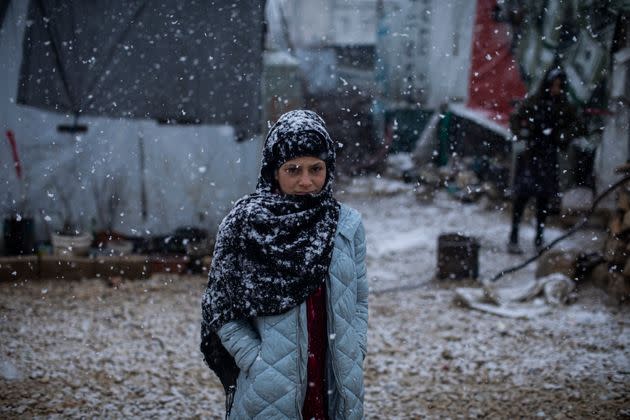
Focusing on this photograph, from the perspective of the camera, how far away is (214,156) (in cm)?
644

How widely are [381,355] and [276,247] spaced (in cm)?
270

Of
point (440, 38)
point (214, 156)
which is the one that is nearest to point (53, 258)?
point (214, 156)

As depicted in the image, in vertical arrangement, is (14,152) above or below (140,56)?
below

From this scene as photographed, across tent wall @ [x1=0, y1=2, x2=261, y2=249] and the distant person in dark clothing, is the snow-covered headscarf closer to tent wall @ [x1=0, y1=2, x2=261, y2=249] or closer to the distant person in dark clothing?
tent wall @ [x1=0, y1=2, x2=261, y2=249]

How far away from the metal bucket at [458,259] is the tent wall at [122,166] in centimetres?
257

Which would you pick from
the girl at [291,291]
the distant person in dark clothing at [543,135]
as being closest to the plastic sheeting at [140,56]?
the distant person in dark clothing at [543,135]

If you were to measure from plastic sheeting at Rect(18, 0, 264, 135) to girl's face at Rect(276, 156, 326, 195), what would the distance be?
433 cm

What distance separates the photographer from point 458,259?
19.4 ft

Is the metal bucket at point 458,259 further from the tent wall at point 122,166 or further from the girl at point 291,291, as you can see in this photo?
the girl at point 291,291

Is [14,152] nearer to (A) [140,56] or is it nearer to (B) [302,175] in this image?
(A) [140,56]

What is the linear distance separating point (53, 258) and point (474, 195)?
7.72 meters

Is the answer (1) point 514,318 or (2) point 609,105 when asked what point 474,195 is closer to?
(2) point 609,105

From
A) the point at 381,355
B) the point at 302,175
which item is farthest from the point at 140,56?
the point at 302,175

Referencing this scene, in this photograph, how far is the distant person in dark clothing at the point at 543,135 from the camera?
631 cm
